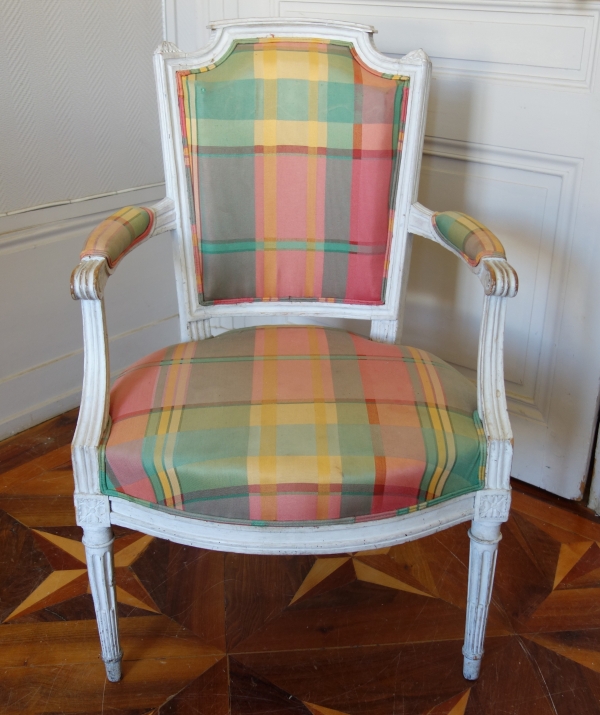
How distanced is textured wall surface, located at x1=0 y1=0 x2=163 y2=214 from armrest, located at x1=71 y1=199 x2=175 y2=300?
23.7 inches

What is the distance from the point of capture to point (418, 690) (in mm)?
1132

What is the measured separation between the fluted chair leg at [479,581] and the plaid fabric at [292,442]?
81 millimetres

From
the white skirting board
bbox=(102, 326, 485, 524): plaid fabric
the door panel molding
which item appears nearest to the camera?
bbox=(102, 326, 485, 524): plaid fabric

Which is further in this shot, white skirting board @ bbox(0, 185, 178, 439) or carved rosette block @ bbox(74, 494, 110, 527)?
white skirting board @ bbox(0, 185, 178, 439)

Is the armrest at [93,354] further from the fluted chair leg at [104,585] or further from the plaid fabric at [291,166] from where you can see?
the plaid fabric at [291,166]

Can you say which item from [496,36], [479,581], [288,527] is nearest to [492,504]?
[479,581]

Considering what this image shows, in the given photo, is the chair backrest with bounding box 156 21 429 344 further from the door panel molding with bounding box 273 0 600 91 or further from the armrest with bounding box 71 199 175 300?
the door panel molding with bounding box 273 0 600 91

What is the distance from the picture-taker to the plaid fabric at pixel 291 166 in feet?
3.77

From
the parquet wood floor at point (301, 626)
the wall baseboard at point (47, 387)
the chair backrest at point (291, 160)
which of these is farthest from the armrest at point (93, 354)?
the wall baseboard at point (47, 387)

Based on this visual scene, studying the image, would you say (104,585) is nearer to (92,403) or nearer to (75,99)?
(92,403)

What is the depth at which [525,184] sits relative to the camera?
1407mm

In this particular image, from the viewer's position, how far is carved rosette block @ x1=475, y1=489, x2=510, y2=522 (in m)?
0.98

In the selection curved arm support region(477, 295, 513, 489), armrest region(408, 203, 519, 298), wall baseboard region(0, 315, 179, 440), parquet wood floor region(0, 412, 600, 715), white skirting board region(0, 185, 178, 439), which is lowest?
parquet wood floor region(0, 412, 600, 715)

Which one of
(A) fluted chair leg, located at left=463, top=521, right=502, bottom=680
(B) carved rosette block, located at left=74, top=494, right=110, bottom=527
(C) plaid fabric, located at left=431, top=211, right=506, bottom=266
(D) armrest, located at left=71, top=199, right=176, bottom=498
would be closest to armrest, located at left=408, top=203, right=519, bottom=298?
(C) plaid fabric, located at left=431, top=211, right=506, bottom=266
